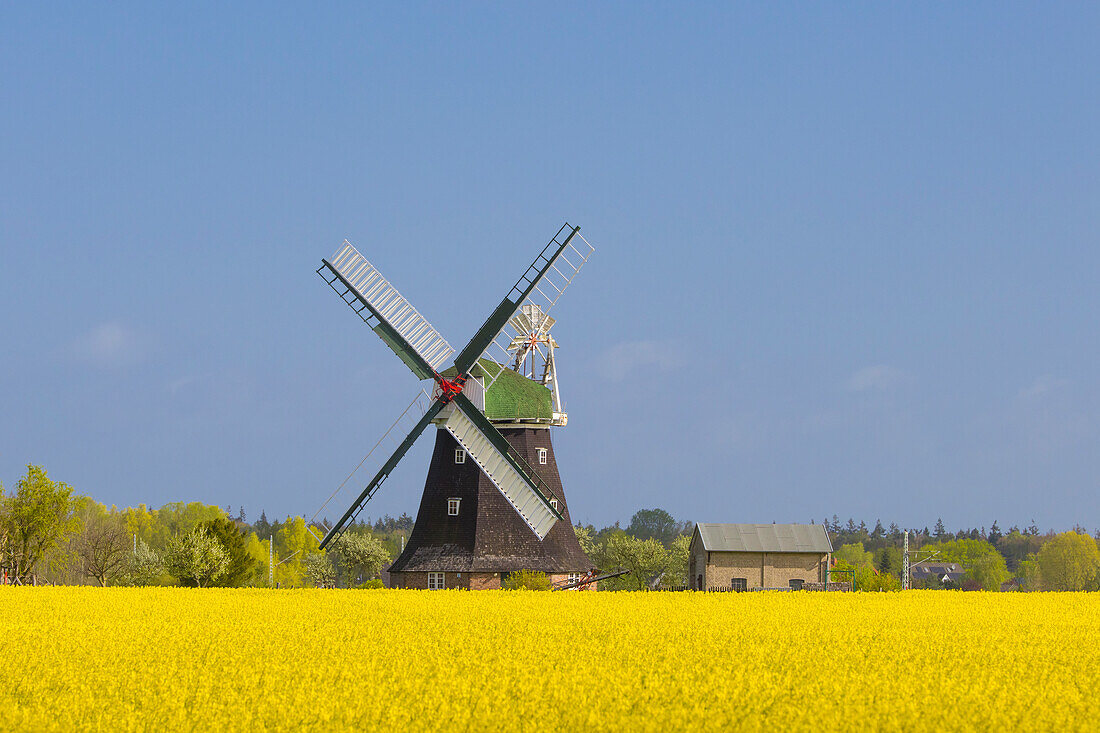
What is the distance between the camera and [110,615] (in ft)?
117

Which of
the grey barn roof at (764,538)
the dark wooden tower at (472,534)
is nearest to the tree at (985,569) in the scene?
the grey barn roof at (764,538)

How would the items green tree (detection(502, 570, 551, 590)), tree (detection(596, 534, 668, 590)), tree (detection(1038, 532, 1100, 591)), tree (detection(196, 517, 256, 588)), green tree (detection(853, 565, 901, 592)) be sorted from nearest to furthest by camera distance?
green tree (detection(502, 570, 551, 590)), green tree (detection(853, 565, 901, 592)), tree (detection(196, 517, 256, 588)), tree (detection(596, 534, 668, 590)), tree (detection(1038, 532, 1100, 591))

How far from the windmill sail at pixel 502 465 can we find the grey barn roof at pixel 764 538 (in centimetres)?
1878

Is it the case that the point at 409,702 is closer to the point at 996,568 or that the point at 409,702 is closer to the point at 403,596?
the point at 403,596

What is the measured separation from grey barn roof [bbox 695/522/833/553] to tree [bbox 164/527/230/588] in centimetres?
A: 2626

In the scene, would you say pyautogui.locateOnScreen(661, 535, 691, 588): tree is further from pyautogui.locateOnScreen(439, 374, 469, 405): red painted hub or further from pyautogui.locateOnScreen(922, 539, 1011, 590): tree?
pyautogui.locateOnScreen(922, 539, 1011, 590): tree

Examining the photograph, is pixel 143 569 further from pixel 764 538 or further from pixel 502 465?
pixel 764 538

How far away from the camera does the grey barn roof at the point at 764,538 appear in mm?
66875

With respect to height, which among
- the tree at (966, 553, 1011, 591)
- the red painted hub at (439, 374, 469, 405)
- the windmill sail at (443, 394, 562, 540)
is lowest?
the tree at (966, 553, 1011, 591)

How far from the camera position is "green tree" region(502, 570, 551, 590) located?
162ft

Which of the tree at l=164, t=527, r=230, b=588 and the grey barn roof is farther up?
the grey barn roof

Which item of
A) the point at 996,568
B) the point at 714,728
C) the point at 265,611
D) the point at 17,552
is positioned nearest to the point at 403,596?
the point at 265,611

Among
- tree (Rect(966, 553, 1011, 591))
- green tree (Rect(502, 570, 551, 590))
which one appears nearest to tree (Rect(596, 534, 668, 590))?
green tree (Rect(502, 570, 551, 590))

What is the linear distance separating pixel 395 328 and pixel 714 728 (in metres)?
36.8
